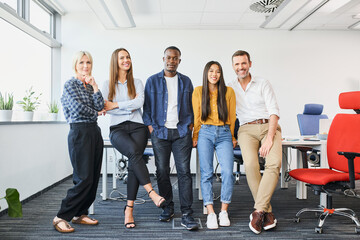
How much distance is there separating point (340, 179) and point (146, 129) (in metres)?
1.63

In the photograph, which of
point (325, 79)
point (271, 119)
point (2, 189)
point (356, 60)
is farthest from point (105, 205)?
point (356, 60)

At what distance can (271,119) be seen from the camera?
2463mm

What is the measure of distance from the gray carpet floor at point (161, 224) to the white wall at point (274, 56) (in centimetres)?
217

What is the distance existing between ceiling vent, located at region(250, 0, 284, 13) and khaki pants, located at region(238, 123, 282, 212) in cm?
229

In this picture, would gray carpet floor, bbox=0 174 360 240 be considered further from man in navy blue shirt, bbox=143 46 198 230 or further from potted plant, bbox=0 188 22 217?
potted plant, bbox=0 188 22 217

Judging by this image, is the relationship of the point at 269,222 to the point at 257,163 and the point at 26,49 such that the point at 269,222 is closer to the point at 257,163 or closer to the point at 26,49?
the point at 257,163

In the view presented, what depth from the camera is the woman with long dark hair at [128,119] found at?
2289 mm

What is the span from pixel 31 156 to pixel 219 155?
2.17 metres

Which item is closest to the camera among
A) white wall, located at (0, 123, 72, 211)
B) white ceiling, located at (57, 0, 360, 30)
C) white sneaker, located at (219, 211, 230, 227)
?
white sneaker, located at (219, 211, 230, 227)

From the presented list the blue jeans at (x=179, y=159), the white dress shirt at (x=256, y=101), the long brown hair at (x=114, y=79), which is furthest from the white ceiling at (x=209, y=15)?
the blue jeans at (x=179, y=159)

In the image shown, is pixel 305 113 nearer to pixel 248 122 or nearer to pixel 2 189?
pixel 248 122

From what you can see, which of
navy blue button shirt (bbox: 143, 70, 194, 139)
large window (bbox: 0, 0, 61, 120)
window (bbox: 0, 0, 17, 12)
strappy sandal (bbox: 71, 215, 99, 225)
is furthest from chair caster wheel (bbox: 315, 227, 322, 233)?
window (bbox: 0, 0, 17, 12)

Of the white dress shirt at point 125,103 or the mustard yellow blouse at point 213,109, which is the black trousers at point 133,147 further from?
the mustard yellow blouse at point 213,109

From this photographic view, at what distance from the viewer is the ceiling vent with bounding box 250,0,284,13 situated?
13.1 feet
